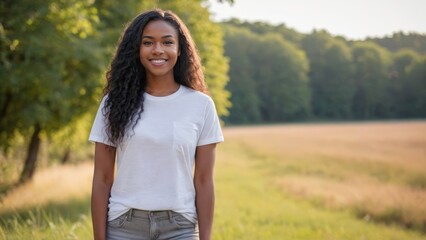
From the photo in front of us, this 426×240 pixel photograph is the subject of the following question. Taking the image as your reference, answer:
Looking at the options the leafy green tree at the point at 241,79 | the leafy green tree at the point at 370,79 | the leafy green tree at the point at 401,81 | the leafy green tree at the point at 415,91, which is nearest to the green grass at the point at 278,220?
the leafy green tree at the point at 370,79

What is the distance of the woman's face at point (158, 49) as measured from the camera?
8.71 feet

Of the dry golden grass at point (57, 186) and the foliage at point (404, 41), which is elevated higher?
the foliage at point (404, 41)

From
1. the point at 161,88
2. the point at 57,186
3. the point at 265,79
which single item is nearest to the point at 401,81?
the point at 57,186

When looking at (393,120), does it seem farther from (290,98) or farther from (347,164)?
(290,98)

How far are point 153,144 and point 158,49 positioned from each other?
53 centimetres

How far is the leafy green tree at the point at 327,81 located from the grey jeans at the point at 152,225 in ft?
103

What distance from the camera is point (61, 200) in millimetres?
12812

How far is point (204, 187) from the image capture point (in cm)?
258

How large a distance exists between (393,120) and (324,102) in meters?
21.7

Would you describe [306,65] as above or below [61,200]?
above

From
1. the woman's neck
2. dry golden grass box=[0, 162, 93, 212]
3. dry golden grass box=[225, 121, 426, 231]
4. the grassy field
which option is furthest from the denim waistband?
dry golden grass box=[225, 121, 426, 231]

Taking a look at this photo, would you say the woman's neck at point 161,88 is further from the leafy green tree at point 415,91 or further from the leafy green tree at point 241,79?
the leafy green tree at point 241,79

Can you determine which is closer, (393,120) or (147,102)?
(147,102)

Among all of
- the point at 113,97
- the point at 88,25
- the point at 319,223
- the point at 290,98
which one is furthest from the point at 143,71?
the point at 290,98
